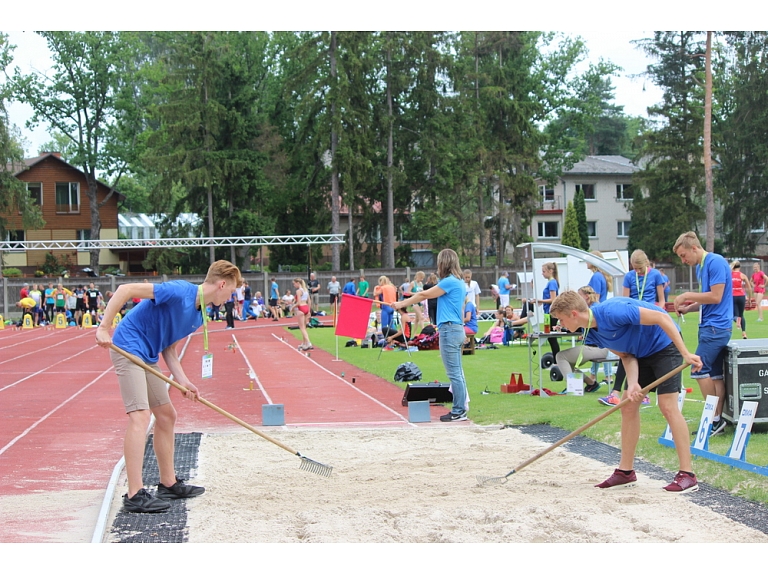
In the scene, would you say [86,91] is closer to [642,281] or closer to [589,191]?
[589,191]

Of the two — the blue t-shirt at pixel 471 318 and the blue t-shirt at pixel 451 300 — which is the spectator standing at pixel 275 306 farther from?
the blue t-shirt at pixel 451 300

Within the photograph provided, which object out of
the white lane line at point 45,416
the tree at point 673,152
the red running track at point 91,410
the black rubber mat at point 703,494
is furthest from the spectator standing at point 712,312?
the tree at point 673,152

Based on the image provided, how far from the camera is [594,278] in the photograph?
13.5 m

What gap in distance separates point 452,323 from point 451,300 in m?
0.27

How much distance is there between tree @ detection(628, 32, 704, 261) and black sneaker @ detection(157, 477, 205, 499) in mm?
44307

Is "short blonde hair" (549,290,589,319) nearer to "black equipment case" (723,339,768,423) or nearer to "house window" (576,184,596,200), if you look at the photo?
"black equipment case" (723,339,768,423)

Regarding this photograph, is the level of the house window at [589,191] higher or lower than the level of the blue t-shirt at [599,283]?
higher

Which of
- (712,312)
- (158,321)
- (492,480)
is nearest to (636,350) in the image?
(492,480)

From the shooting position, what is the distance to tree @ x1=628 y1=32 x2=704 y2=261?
4675cm

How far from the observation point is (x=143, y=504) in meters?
5.62

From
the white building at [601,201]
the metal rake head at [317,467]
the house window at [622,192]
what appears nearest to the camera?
the metal rake head at [317,467]

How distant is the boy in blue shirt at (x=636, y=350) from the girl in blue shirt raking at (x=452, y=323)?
11.4ft

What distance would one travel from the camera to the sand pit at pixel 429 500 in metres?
4.96

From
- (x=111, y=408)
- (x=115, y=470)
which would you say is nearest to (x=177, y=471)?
(x=115, y=470)
